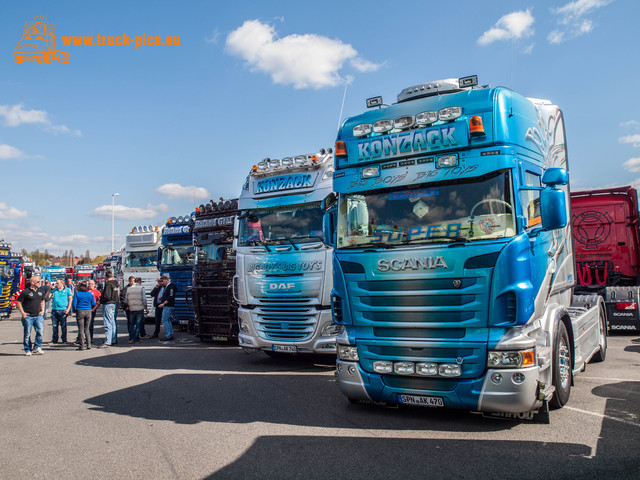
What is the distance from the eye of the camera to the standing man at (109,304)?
13.4 metres

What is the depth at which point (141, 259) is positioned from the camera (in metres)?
20.3

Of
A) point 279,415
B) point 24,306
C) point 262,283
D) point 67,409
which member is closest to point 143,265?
point 24,306

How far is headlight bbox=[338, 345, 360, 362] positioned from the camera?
5.92 m

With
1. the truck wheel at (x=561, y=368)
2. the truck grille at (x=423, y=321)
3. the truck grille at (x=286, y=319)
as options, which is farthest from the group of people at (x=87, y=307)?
the truck wheel at (x=561, y=368)

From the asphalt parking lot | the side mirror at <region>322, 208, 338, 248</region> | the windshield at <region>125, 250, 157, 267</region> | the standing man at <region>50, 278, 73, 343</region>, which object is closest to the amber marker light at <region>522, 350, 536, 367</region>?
the asphalt parking lot

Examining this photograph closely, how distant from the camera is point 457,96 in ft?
19.4

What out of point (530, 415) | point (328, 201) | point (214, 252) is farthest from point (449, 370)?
point (214, 252)

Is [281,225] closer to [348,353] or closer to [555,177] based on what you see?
[348,353]

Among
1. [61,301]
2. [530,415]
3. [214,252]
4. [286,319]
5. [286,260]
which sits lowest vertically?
[530,415]

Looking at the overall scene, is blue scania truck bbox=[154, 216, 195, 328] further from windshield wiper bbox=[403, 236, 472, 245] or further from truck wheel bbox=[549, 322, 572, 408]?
truck wheel bbox=[549, 322, 572, 408]

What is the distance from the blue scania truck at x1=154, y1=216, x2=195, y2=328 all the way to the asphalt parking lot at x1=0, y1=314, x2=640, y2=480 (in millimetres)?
7398

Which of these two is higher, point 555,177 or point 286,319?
point 555,177

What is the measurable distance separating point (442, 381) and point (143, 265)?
17016mm

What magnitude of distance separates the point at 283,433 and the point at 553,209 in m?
3.77
